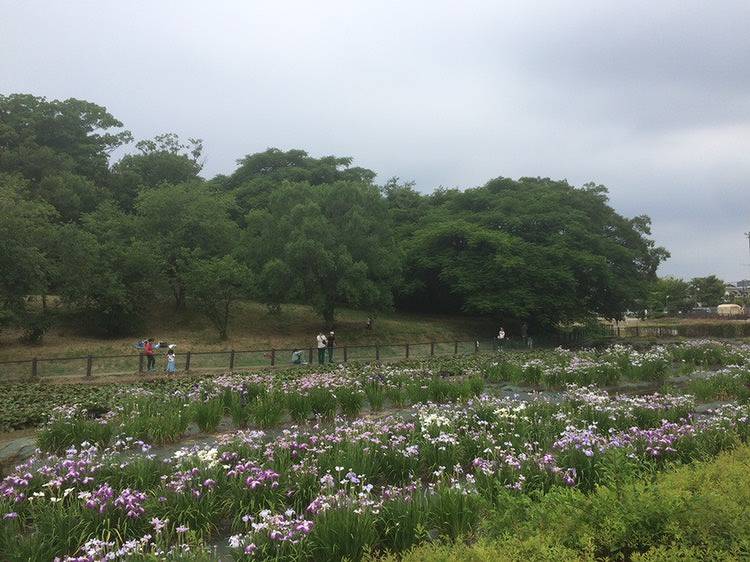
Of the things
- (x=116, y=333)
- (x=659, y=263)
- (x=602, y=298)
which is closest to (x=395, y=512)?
(x=116, y=333)

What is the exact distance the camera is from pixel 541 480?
6.59 metres

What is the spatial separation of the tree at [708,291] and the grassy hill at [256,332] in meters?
71.8

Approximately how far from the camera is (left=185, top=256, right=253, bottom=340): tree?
3359 centimetres

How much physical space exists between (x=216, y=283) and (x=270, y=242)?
5.13 metres

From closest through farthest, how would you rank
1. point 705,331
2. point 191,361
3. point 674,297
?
point 191,361 < point 705,331 < point 674,297

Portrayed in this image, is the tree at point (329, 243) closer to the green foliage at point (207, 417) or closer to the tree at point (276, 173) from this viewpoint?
the tree at point (276, 173)

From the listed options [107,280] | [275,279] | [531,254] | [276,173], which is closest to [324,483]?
[275,279]

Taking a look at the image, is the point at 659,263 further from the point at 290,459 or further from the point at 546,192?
the point at 290,459

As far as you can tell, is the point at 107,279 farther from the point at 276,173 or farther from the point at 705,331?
the point at 705,331

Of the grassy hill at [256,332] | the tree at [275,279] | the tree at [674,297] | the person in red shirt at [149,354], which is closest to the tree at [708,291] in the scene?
the tree at [674,297]

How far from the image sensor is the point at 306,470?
6.66 meters

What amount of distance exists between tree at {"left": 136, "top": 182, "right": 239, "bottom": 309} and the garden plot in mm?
27305

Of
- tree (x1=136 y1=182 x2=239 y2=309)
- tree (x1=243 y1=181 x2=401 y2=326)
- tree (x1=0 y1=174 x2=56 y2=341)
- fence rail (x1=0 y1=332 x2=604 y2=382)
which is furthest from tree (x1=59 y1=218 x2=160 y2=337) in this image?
tree (x1=243 y1=181 x2=401 y2=326)

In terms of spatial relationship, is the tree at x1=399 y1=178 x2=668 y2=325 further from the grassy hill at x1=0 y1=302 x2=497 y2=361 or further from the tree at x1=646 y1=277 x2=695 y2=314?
the tree at x1=646 y1=277 x2=695 y2=314
